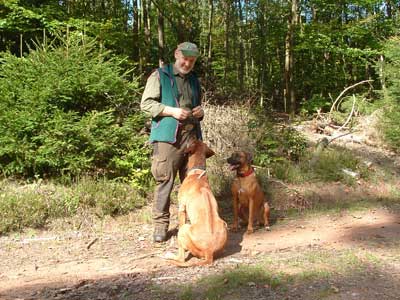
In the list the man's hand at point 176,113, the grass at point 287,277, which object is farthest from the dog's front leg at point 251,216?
the man's hand at point 176,113

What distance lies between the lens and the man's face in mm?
4938

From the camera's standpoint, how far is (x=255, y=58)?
25344 millimetres

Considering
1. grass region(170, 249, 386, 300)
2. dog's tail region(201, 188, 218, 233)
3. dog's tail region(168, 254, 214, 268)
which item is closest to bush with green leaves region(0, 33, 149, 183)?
dog's tail region(201, 188, 218, 233)

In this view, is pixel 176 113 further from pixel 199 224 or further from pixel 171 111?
pixel 199 224

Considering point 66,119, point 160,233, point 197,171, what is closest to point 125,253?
point 160,233

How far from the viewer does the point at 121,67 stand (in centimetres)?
1117

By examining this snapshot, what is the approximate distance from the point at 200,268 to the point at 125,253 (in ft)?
4.33

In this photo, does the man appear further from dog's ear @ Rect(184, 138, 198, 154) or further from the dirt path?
the dirt path

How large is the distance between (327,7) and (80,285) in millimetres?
20183

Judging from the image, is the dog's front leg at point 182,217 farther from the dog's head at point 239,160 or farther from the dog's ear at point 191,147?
the dog's head at point 239,160

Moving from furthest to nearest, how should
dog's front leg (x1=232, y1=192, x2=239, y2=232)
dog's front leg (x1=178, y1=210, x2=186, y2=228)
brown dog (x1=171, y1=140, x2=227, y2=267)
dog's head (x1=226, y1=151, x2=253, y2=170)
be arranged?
dog's front leg (x1=232, y1=192, x2=239, y2=232) → dog's head (x1=226, y1=151, x2=253, y2=170) → dog's front leg (x1=178, y1=210, x2=186, y2=228) → brown dog (x1=171, y1=140, x2=227, y2=267)

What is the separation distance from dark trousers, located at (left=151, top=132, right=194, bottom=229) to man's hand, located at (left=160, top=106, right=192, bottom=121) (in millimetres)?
310

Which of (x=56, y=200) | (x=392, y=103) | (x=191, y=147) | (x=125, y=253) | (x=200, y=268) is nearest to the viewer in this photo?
(x=200, y=268)

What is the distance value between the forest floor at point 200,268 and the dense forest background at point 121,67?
1.41 m
